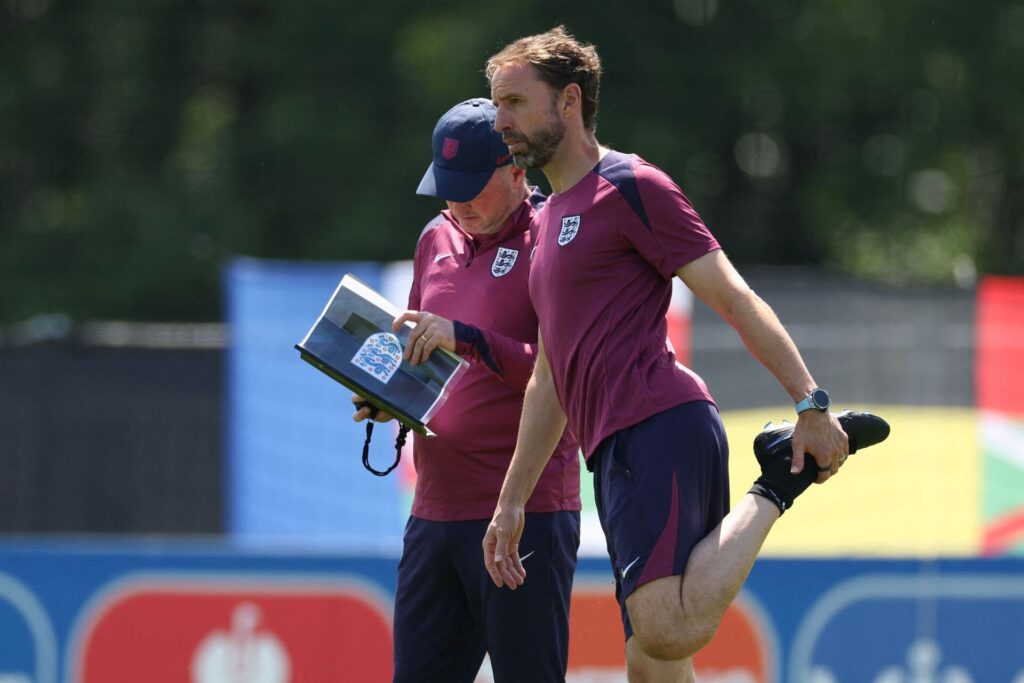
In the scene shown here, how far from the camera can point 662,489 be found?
360 cm

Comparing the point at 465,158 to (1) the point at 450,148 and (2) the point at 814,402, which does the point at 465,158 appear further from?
(2) the point at 814,402

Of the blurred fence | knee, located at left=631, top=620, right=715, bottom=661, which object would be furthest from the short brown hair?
the blurred fence

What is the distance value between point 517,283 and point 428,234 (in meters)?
0.39

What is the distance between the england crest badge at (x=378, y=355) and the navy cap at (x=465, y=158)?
1.36 ft

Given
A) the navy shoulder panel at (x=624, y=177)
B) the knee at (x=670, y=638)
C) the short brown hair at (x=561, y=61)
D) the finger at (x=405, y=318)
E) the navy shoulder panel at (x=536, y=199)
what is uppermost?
the short brown hair at (x=561, y=61)

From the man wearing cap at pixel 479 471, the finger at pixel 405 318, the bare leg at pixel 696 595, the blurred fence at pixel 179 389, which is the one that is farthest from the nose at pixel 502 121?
the blurred fence at pixel 179 389

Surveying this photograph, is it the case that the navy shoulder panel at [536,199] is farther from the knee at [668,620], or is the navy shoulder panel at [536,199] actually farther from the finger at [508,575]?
the knee at [668,620]

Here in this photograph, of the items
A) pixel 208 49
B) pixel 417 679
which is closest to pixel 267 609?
pixel 417 679

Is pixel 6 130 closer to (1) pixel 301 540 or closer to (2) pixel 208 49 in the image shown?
(2) pixel 208 49

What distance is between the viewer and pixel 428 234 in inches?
Answer: 171

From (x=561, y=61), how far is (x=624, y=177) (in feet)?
1.14

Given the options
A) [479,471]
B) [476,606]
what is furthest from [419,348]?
[476,606]

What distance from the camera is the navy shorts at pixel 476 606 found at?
13.2 ft

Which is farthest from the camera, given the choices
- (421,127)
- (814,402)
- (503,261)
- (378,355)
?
(421,127)
